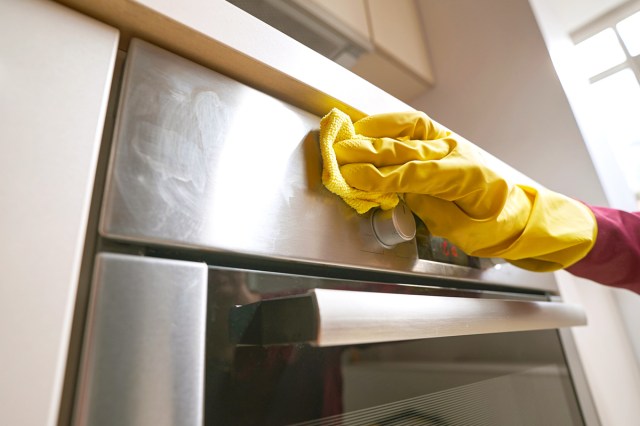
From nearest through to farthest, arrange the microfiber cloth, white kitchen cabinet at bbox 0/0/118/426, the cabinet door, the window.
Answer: white kitchen cabinet at bbox 0/0/118/426, the microfiber cloth, the cabinet door, the window

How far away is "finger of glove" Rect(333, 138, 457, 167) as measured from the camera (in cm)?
33

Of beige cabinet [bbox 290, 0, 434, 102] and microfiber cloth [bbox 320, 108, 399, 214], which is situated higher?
beige cabinet [bbox 290, 0, 434, 102]

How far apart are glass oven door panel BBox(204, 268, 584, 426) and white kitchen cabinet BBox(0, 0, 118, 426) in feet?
0.27

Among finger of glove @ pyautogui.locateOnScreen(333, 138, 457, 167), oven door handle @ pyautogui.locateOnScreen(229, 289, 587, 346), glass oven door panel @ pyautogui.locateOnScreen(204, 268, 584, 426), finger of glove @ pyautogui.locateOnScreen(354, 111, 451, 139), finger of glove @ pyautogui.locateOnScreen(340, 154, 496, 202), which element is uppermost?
finger of glove @ pyautogui.locateOnScreen(354, 111, 451, 139)

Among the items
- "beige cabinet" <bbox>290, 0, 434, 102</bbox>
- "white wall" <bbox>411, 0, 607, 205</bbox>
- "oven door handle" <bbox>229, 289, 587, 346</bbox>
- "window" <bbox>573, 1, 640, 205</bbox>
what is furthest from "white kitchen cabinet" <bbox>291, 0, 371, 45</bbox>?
"window" <bbox>573, 1, 640, 205</bbox>

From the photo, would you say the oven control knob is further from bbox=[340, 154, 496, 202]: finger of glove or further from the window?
the window

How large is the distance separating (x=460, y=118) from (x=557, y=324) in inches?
30.1

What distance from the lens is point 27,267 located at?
188mm

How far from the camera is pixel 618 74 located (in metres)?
1.14

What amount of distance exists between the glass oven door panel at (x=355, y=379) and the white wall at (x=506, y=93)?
2.07 ft

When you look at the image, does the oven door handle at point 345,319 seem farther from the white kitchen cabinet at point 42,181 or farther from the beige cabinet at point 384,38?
the beige cabinet at point 384,38

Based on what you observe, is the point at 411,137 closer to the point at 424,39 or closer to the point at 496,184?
the point at 496,184

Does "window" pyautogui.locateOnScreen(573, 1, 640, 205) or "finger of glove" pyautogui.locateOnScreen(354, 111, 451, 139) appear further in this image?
"window" pyautogui.locateOnScreen(573, 1, 640, 205)

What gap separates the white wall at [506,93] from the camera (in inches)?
36.4
